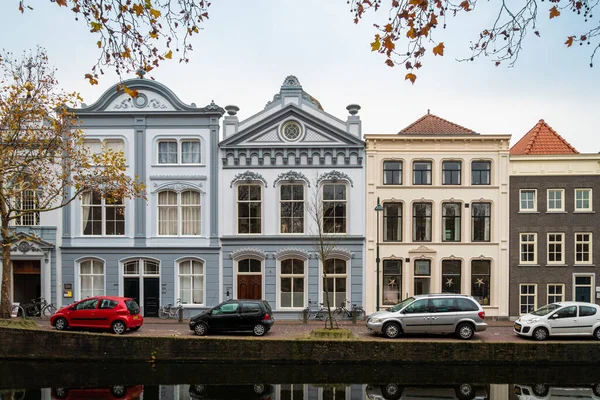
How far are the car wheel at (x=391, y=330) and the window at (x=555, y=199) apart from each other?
35.5 ft

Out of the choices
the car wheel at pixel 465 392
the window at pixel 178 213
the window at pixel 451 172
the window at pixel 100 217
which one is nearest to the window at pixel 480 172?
the window at pixel 451 172

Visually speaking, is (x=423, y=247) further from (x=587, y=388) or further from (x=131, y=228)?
(x=131, y=228)

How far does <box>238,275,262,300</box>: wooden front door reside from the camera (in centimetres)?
2312

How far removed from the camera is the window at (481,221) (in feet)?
76.0

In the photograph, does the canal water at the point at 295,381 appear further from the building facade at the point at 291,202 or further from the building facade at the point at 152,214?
the building facade at the point at 152,214

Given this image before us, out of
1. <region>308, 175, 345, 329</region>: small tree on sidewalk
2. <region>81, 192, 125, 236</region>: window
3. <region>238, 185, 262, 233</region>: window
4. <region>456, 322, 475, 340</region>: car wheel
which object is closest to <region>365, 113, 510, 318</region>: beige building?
<region>308, 175, 345, 329</region>: small tree on sidewalk

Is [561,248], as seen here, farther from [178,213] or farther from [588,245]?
[178,213]

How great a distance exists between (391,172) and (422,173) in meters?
1.51

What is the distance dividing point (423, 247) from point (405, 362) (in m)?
7.87

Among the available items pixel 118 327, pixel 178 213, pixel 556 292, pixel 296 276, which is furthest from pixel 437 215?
pixel 118 327

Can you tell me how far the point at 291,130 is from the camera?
23312mm

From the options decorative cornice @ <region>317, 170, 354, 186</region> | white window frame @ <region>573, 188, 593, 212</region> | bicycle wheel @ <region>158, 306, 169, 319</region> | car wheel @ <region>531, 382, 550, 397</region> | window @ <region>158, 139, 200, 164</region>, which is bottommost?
car wheel @ <region>531, 382, 550, 397</region>

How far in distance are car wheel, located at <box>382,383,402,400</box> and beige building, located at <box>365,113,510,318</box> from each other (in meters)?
8.44

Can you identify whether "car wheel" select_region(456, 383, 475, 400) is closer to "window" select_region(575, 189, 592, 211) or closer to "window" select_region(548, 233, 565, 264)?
"window" select_region(548, 233, 565, 264)
